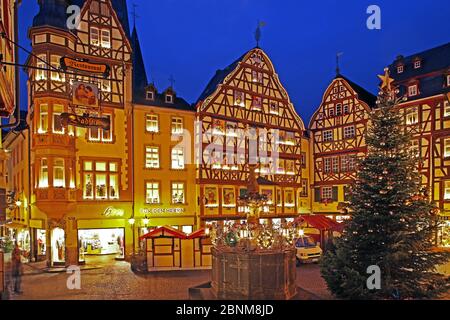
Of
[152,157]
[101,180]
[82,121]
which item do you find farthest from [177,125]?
[82,121]

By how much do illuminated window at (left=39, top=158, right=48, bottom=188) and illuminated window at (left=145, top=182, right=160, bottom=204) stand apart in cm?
581

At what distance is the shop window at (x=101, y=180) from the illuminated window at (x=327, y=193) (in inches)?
707

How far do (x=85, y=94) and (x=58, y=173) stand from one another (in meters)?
4.24

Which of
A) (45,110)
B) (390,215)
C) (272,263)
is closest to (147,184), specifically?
(45,110)

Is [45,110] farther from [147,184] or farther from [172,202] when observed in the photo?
[172,202]

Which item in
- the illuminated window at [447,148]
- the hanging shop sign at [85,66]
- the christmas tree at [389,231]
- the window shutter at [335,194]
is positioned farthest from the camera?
the window shutter at [335,194]

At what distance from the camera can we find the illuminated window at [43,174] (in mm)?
21875

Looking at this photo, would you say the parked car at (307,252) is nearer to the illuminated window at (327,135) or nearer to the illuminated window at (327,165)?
the illuminated window at (327,165)

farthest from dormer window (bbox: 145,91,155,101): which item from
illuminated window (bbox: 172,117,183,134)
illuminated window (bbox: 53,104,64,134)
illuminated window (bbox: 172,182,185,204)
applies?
illuminated window (bbox: 53,104,64,134)

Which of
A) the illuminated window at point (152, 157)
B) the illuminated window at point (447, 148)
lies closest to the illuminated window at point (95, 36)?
the illuminated window at point (152, 157)

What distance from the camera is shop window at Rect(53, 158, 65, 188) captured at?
A: 2195 cm

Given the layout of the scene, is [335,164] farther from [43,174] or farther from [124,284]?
[124,284]

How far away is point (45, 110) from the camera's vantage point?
21.9 metres

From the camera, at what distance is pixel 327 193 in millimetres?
35562
